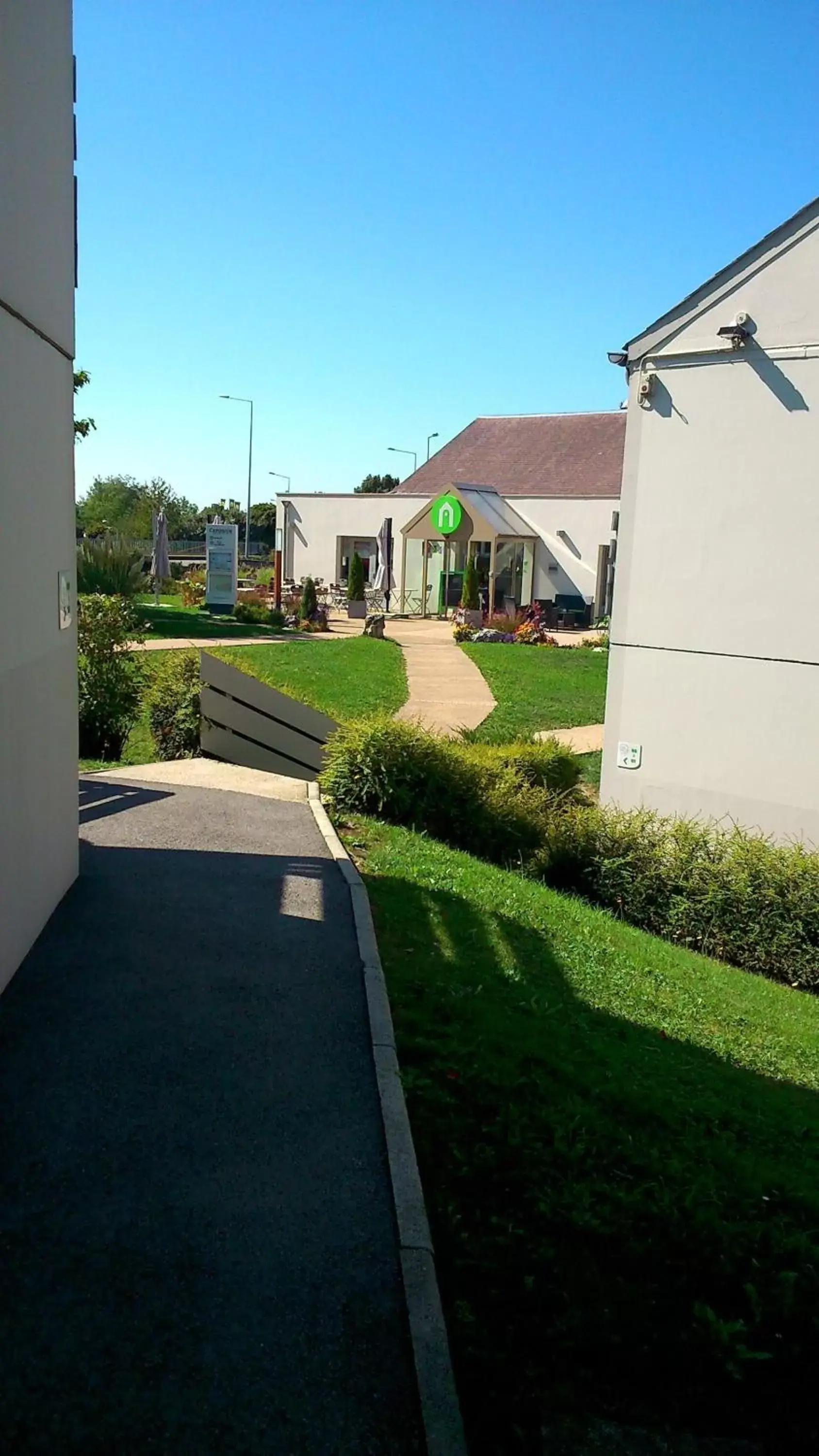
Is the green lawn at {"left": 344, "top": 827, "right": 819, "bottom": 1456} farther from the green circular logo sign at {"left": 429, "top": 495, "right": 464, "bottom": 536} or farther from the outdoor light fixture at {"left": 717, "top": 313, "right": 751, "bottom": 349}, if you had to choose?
the green circular logo sign at {"left": 429, "top": 495, "right": 464, "bottom": 536}

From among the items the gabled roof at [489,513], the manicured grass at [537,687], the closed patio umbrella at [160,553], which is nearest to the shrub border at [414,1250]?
the manicured grass at [537,687]

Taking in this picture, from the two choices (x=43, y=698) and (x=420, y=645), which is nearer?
(x=43, y=698)

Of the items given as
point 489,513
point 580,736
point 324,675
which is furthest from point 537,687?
point 489,513

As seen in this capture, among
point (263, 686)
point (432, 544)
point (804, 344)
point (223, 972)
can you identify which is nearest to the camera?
point (223, 972)

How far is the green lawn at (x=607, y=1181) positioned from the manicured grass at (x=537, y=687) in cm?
621

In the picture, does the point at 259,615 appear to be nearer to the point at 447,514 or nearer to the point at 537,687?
the point at 447,514

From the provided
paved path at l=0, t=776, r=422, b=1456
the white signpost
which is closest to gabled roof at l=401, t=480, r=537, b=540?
the white signpost

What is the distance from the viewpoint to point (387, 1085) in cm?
483

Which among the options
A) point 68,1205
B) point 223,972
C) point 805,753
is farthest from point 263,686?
point 68,1205

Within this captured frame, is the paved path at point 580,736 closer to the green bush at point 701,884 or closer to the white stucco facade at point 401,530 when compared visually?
the green bush at point 701,884

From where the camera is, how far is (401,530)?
126 feet

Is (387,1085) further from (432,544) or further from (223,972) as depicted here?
(432,544)

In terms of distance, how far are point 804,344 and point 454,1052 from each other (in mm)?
7833

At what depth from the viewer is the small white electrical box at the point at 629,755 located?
11781mm
